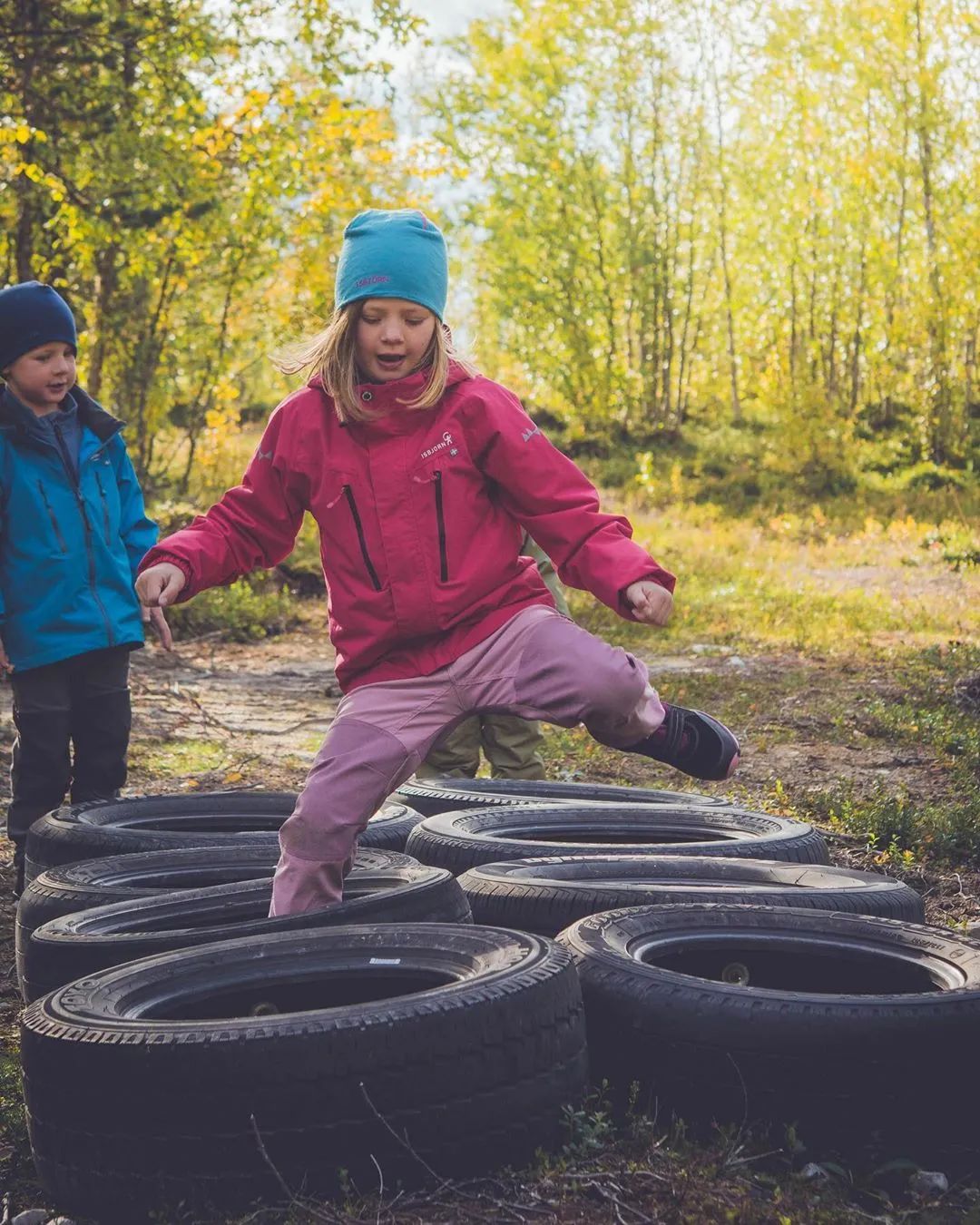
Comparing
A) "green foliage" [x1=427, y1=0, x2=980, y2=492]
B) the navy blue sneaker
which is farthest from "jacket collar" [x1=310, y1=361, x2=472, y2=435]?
"green foliage" [x1=427, y1=0, x2=980, y2=492]

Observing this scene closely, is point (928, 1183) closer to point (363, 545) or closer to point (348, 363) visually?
point (363, 545)

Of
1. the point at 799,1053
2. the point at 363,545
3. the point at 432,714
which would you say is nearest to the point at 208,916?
the point at 432,714

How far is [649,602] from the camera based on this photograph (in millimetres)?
3162

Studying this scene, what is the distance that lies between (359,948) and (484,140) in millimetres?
26344

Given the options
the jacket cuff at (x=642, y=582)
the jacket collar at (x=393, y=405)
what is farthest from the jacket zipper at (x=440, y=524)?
the jacket cuff at (x=642, y=582)

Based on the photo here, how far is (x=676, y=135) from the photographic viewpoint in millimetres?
26344

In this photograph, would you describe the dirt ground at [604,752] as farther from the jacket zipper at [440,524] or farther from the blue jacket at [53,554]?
the jacket zipper at [440,524]

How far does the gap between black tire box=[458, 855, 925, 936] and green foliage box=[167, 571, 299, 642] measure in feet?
28.4

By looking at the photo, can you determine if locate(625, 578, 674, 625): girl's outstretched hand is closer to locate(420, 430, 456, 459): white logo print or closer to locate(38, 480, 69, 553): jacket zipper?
locate(420, 430, 456, 459): white logo print

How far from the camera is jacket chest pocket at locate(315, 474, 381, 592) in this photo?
10.9ft

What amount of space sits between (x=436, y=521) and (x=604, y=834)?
1.88m

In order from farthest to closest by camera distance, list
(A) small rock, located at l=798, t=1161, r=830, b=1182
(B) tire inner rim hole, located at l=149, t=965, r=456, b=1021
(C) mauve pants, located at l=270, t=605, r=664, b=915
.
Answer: (C) mauve pants, located at l=270, t=605, r=664, b=915 < (B) tire inner rim hole, located at l=149, t=965, r=456, b=1021 < (A) small rock, located at l=798, t=1161, r=830, b=1182

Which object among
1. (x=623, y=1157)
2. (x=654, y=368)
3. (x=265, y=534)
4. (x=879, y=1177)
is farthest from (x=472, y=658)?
(x=654, y=368)

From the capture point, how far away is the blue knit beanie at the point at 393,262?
11.3 feet
